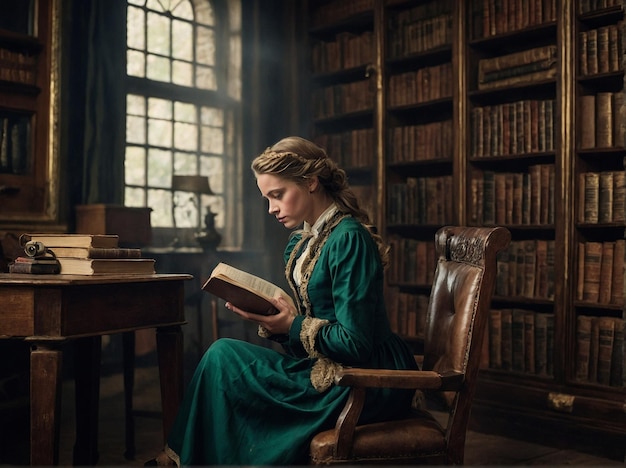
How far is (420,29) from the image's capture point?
470 cm

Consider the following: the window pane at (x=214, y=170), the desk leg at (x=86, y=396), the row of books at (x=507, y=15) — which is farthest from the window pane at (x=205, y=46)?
the desk leg at (x=86, y=396)

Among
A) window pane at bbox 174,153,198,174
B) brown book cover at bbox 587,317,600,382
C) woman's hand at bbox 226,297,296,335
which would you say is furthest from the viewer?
window pane at bbox 174,153,198,174

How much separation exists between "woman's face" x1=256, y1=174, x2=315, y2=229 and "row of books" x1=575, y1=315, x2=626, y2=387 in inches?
85.8

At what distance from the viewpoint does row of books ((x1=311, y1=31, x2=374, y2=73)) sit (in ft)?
16.6

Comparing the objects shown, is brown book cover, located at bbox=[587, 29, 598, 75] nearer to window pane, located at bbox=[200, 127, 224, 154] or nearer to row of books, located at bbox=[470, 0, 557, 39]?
row of books, located at bbox=[470, 0, 557, 39]

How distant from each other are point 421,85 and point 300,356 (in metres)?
2.88

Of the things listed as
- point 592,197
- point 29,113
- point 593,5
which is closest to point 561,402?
point 592,197

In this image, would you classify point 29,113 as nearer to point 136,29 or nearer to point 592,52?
point 136,29

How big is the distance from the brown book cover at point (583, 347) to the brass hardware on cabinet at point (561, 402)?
119mm

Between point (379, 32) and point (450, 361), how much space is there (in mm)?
3216

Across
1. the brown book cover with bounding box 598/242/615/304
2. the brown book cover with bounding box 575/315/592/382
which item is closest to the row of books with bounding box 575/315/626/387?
the brown book cover with bounding box 575/315/592/382

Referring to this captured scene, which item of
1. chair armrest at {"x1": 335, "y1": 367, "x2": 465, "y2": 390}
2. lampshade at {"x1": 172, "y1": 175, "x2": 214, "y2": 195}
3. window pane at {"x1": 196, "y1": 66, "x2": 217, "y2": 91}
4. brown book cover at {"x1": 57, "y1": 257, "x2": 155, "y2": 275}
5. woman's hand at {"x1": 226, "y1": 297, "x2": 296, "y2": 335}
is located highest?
window pane at {"x1": 196, "y1": 66, "x2": 217, "y2": 91}

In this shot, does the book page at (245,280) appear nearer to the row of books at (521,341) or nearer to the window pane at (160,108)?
the row of books at (521,341)

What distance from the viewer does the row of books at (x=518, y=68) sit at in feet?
13.1
